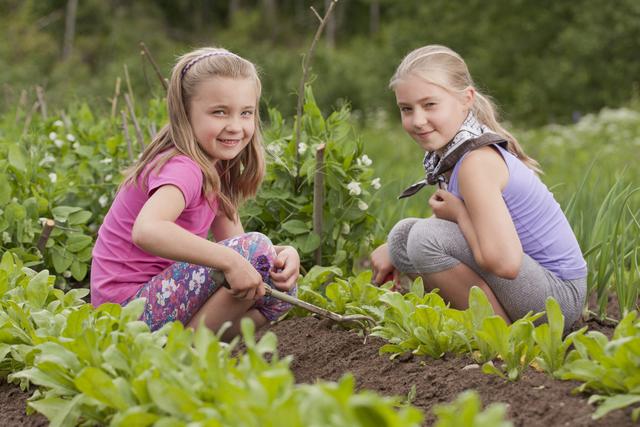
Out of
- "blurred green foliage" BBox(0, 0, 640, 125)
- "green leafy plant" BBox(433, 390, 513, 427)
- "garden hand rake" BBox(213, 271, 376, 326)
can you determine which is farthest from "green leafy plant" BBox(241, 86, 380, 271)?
"blurred green foliage" BBox(0, 0, 640, 125)

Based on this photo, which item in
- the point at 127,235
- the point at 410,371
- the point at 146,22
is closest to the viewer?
the point at 410,371

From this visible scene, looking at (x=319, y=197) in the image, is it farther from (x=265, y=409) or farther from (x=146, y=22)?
(x=146, y=22)

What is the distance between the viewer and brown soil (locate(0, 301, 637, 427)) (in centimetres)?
193

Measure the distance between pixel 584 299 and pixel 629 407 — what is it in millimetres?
1229

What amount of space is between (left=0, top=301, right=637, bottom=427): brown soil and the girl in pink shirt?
19cm

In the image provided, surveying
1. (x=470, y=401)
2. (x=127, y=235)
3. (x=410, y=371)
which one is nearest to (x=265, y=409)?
(x=470, y=401)

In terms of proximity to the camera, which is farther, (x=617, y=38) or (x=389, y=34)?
(x=389, y=34)

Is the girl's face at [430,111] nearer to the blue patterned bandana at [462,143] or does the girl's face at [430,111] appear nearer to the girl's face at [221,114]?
the blue patterned bandana at [462,143]

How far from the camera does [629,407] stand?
184cm

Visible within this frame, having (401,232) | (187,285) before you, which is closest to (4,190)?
(187,285)

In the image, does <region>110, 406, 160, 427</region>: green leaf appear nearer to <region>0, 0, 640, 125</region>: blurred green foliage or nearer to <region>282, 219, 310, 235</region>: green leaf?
<region>282, 219, 310, 235</region>: green leaf

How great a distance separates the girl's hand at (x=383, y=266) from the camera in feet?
10.6

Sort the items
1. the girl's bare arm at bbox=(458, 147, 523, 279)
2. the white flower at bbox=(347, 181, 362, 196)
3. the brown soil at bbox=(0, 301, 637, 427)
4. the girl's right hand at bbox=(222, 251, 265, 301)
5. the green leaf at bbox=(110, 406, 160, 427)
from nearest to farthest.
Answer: the green leaf at bbox=(110, 406, 160, 427) → the brown soil at bbox=(0, 301, 637, 427) → the girl's right hand at bbox=(222, 251, 265, 301) → the girl's bare arm at bbox=(458, 147, 523, 279) → the white flower at bbox=(347, 181, 362, 196)

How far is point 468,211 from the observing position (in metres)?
2.86
